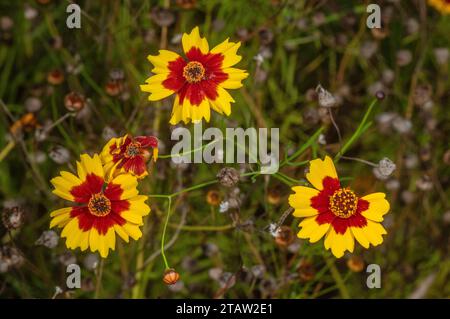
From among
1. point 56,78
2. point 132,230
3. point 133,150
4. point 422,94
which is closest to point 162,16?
point 56,78

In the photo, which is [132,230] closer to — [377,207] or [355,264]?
[377,207]

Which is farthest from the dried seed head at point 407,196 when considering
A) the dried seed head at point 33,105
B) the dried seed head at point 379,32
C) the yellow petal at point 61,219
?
the dried seed head at point 33,105

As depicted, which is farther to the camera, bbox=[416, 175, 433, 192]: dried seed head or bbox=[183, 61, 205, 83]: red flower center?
bbox=[416, 175, 433, 192]: dried seed head

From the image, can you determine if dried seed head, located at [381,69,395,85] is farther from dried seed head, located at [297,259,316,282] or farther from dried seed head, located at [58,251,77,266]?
dried seed head, located at [58,251,77,266]

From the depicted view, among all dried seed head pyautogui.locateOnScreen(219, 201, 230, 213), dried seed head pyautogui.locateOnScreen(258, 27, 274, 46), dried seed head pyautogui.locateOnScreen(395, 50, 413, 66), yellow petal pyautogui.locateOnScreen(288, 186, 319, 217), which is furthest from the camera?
dried seed head pyautogui.locateOnScreen(395, 50, 413, 66)

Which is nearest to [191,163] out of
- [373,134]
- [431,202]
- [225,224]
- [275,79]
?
[225,224]

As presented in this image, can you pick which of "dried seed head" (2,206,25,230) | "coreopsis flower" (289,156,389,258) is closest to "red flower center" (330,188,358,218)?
"coreopsis flower" (289,156,389,258)
